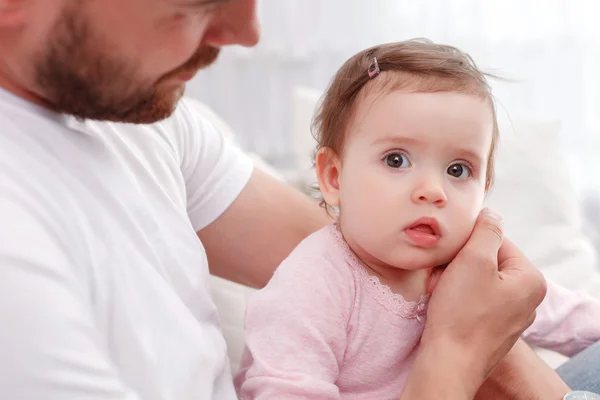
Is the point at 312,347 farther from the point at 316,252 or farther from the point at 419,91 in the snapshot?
the point at 419,91

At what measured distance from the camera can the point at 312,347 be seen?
3.29ft

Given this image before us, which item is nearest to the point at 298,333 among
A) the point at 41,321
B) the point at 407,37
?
the point at 41,321

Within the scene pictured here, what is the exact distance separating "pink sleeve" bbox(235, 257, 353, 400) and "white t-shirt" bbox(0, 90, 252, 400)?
0.22 feet

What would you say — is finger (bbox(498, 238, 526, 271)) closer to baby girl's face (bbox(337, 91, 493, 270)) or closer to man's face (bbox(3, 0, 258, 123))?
baby girl's face (bbox(337, 91, 493, 270))

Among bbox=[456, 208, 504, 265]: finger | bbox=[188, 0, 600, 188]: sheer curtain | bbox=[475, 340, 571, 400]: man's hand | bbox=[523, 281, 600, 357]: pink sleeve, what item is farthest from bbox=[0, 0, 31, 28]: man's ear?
bbox=[188, 0, 600, 188]: sheer curtain

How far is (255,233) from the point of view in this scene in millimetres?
1323

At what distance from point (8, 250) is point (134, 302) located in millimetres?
193

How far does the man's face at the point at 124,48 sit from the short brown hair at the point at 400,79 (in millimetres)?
209

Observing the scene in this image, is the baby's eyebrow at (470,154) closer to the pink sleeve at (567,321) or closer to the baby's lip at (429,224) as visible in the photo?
the baby's lip at (429,224)

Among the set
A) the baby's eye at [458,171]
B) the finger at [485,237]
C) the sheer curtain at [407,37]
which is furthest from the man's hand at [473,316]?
the sheer curtain at [407,37]

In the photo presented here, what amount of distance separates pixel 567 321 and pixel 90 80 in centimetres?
97

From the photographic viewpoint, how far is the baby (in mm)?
1014

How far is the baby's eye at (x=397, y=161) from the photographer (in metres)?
1.04

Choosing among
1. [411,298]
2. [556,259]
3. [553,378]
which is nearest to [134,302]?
[411,298]
